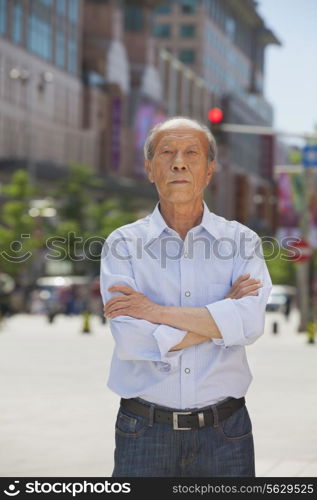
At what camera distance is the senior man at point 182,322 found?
401cm

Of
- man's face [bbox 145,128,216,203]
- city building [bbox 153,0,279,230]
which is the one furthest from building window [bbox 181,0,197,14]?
man's face [bbox 145,128,216,203]

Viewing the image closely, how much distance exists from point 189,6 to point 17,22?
187 feet

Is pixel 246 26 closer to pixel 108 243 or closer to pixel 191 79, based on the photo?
pixel 191 79

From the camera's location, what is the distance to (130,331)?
13.4 feet

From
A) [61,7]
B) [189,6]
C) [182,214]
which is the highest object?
[189,6]

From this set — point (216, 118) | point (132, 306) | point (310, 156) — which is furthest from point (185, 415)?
point (310, 156)

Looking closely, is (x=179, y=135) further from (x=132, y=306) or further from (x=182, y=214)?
(x=132, y=306)

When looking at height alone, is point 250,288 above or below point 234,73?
below

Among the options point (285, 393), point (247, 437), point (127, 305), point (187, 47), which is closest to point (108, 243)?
point (127, 305)

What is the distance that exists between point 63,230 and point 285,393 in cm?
5146

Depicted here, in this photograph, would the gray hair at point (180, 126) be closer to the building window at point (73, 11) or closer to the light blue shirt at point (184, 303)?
the light blue shirt at point (184, 303)

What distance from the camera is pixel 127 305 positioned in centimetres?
412

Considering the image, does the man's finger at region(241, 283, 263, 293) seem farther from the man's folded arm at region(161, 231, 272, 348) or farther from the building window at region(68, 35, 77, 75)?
the building window at region(68, 35, 77, 75)
